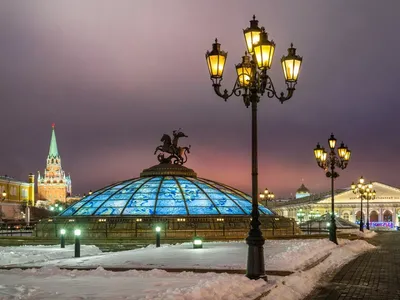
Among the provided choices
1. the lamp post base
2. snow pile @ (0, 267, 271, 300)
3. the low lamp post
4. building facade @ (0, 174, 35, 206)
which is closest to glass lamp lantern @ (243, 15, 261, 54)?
the lamp post base

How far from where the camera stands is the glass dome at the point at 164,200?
35.7m

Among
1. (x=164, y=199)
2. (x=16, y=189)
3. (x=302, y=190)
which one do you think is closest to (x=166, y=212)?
(x=164, y=199)

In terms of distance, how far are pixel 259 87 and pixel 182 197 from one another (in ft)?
77.3

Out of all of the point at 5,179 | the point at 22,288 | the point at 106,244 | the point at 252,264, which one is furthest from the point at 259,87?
the point at 5,179

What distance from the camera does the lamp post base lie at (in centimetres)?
1314

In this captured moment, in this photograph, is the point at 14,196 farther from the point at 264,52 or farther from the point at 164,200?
the point at 264,52

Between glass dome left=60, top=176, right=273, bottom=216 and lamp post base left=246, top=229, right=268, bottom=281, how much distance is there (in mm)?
21540

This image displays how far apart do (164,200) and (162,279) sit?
75.7ft

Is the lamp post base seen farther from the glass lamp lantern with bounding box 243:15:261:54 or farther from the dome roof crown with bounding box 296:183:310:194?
the dome roof crown with bounding box 296:183:310:194

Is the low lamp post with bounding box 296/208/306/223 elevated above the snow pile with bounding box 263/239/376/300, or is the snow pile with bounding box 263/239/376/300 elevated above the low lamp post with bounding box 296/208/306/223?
the snow pile with bounding box 263/239/376/300

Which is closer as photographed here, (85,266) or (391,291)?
(391,291)

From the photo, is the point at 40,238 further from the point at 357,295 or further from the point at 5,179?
the point at 5,179

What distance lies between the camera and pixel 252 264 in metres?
13.2

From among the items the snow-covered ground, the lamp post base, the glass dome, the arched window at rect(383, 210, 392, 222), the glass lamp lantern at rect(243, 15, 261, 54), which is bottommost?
the arched window at rect(383, 210, 392, 222)
